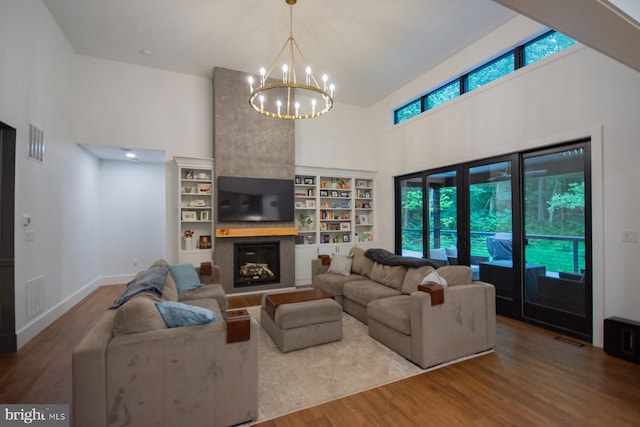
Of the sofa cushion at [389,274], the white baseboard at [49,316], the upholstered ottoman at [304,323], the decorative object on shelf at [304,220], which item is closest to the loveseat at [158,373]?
the upholstered ottoman at [304,323]

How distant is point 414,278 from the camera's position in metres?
3.57

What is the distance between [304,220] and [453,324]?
414 cm

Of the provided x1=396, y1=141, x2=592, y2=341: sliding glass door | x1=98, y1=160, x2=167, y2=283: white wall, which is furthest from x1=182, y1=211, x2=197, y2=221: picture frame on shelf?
x1=396, y1=141, x2=592, y2=341: sliding glass door

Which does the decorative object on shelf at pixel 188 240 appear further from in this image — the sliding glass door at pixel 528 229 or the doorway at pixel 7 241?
the sliding glass door at pixel 528 229

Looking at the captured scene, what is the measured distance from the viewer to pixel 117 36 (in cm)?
432

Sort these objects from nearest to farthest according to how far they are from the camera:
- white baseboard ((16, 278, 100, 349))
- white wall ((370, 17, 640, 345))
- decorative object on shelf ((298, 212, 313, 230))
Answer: white wall ((370, 17, 640, 345)), white baseboard ((16, 278, 100, 349)), decorative object on shelf ((298, 212, 313, 230))

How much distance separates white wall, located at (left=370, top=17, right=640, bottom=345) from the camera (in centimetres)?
295

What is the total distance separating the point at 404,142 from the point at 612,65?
3311 millimetres

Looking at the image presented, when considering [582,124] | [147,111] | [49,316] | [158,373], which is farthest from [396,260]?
[147,111]

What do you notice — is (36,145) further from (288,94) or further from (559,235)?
(559,235)

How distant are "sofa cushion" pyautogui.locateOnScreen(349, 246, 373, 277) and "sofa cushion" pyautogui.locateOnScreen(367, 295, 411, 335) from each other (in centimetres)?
109

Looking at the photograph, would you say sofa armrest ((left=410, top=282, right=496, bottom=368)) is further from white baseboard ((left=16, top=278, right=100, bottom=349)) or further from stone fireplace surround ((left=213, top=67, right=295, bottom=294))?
white baseboard ((left=16, top=278, right=100, bottom=349))

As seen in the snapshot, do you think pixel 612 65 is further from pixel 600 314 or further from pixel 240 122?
pixel 240 122

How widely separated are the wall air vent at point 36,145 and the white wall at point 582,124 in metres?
5.86
